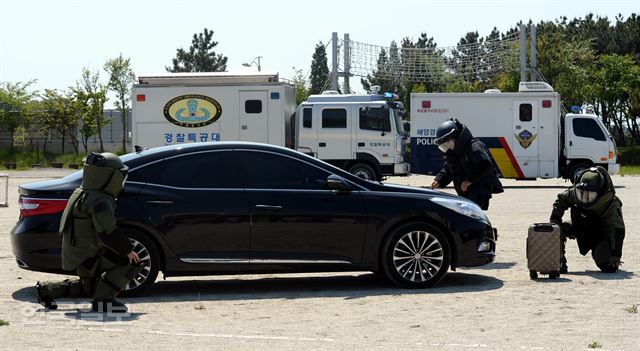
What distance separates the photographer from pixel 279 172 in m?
10.6

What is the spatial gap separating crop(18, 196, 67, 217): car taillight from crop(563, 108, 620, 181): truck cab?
21.1 m

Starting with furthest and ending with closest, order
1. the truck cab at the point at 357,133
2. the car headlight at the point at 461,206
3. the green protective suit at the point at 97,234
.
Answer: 1. the truck cab at the point at 357,133
2. the car headlight at the point at 461,206
3. the green protective suit at the point at 97,234

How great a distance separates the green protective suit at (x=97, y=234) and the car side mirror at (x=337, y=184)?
2279 millimetres

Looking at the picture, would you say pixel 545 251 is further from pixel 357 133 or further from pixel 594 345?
pixel 357 133

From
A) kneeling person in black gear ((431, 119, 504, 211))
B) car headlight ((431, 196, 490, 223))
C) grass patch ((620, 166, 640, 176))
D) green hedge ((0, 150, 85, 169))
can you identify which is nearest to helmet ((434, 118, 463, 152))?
kneeling person in black gear ((431, 119, 504, 211))

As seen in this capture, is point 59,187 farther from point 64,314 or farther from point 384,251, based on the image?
point 384,251

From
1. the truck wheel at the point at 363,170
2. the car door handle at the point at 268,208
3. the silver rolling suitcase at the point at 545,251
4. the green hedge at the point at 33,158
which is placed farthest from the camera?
the green hedge at the point at 33,158

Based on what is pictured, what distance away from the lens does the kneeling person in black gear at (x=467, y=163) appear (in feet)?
40.0

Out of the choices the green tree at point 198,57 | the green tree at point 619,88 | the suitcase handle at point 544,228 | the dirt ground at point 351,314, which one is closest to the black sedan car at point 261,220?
the dirt ground at point 351,314

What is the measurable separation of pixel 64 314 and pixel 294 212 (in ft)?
7.98

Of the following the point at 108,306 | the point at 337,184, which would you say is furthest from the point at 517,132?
the point at 108,306

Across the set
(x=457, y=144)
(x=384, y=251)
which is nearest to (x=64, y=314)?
(x=384, y=251)

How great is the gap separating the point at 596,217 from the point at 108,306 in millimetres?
5359

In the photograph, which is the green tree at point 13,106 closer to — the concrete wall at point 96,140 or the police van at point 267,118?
the concrete wall at point 96,140
